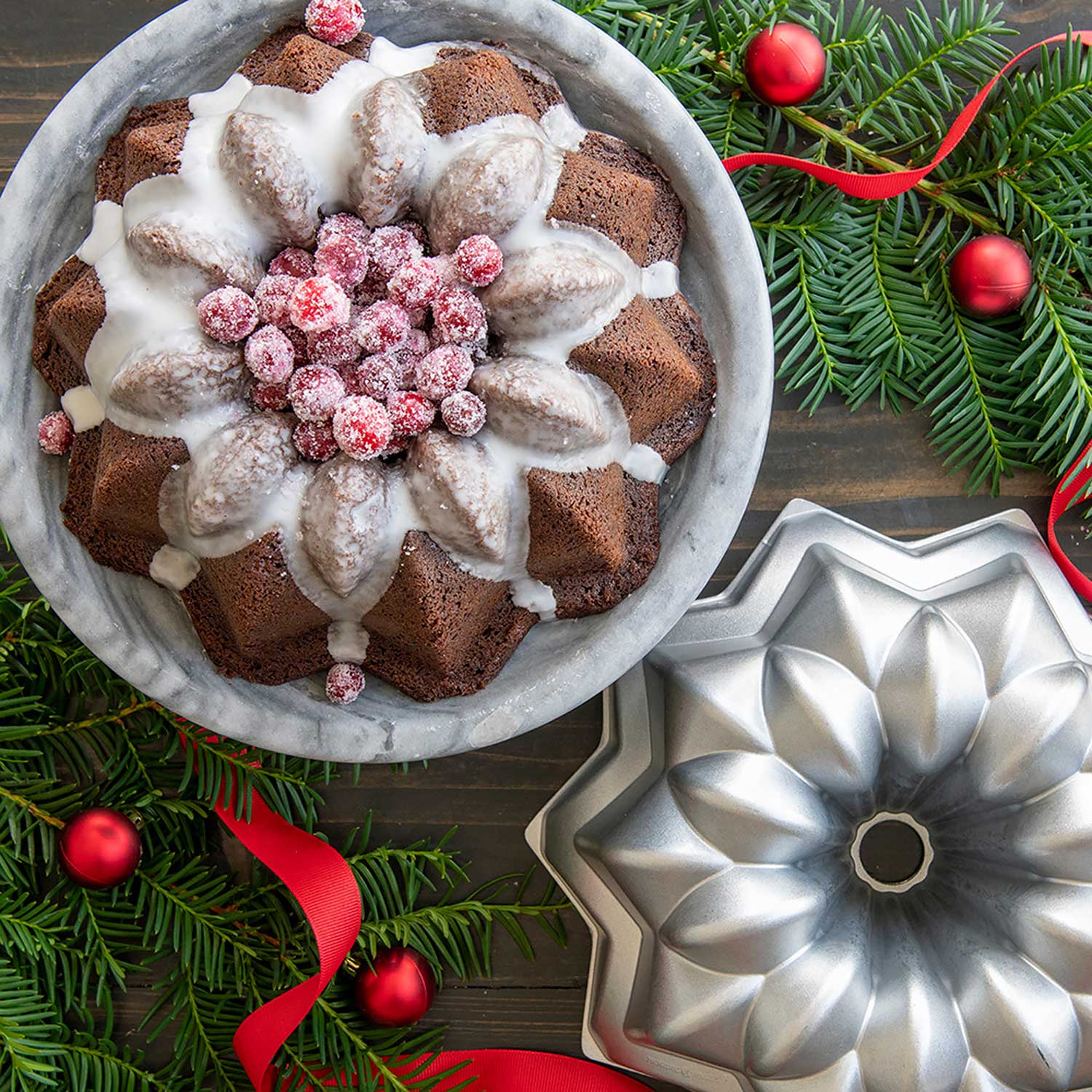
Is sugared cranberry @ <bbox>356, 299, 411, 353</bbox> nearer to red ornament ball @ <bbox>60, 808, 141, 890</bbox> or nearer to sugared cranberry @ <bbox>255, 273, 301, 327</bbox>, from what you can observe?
sugared cranberry @ <bbox>255, 273, 301, 327</bbox>

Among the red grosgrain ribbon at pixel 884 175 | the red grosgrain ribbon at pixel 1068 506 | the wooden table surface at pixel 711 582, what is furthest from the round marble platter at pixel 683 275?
the red grosgrain ribbon at pixel 1068 506

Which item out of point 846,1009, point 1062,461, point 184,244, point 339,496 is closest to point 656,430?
point 339,496

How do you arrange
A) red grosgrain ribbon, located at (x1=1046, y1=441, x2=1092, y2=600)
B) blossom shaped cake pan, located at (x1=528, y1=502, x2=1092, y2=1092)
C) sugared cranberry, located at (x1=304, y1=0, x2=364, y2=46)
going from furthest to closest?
red grosgrain ribbon, located at (x1=1046, y1=441, x2=1092, y2=600) → blossom shaped cake pan, located at (x1=528, y1=502, x2=1092, y2=1092) → sugared cranberry, located at (x1=304, y1=0, x2=364, y2=46)

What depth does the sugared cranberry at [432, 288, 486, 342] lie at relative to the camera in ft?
3.03

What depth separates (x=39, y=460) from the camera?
111cm

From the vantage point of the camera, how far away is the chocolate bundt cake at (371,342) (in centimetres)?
94

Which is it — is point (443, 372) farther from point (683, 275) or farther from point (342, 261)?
point (683, 275)

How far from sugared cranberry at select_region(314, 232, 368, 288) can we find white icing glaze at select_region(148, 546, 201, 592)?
1.04 feet

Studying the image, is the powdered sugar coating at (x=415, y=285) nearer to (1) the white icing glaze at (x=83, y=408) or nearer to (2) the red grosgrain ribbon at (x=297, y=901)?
(1) the white icing glaze at (x=83, y=408)

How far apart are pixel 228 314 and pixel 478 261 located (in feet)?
0.70

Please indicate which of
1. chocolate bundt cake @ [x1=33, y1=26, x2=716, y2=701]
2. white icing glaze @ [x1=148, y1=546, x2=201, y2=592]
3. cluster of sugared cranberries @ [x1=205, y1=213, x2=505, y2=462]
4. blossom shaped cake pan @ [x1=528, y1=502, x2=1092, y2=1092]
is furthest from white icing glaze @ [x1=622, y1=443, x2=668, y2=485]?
white icing glaze @ [x1=148, y1=546, x2=201, y2=592]

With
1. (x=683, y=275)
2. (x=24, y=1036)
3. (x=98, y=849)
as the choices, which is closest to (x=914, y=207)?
(x=683, y=275)

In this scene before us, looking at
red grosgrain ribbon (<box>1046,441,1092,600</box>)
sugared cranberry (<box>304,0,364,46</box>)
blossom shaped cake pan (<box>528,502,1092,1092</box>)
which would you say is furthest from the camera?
red grosgrain ribbon (<box>1046,441,1092,600</box>)

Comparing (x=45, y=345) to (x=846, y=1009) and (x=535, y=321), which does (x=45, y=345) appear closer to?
(x=535, y=321)
